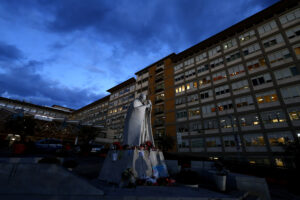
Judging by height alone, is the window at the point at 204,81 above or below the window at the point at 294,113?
above

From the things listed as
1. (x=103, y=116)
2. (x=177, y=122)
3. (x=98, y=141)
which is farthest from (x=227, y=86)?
(x=103, y=116)

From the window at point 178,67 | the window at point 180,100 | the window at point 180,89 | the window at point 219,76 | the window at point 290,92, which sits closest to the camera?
the window at point 290,92

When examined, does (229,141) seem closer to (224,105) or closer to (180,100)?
(224,105)

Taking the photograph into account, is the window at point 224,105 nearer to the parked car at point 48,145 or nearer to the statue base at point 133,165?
the statue base at point 133,165

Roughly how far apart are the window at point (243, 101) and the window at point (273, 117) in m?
2.95

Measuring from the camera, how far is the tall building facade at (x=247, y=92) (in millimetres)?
23500

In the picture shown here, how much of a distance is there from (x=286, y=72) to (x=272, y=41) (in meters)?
6.99

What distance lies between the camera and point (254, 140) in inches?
987

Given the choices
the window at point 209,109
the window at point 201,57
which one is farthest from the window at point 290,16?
the window at point 209,109

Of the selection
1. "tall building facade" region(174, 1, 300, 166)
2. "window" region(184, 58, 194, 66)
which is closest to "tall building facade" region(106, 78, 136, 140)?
"tall building facade" region(174, 1, 300, 166)

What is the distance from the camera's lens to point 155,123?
41.6m

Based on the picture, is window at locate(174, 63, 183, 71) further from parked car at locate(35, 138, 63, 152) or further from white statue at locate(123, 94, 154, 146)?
parked car at locate(35, 138, 63, 152)

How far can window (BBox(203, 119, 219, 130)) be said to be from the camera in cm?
3028

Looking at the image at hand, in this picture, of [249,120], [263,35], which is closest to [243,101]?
[249,120]
